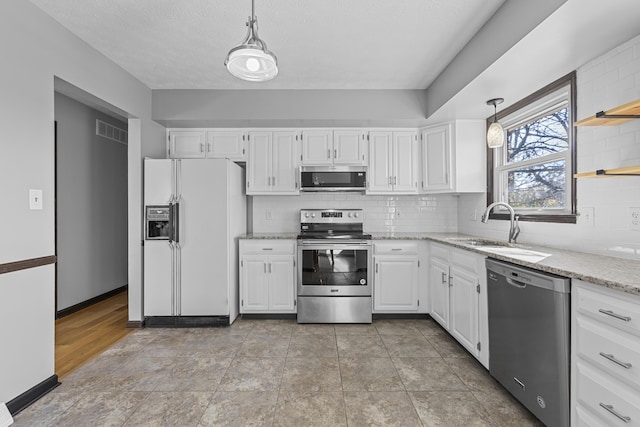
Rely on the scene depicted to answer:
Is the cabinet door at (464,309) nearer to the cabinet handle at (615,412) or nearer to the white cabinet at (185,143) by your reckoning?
the cabinet handle at (615,412)

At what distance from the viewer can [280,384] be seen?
2.18 metres

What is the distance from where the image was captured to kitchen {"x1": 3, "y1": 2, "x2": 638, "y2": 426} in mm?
1913

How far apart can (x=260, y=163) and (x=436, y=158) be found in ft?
6.78

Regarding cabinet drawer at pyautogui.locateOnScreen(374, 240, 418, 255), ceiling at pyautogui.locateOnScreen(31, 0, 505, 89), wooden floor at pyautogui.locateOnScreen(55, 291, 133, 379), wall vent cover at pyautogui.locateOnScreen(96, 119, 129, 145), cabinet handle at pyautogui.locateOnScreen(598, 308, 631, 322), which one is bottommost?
wooden floor at pyautogui.locateOnScreen(55, 291, 133, 379)

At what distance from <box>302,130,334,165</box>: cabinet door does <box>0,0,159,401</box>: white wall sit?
7.20 ft

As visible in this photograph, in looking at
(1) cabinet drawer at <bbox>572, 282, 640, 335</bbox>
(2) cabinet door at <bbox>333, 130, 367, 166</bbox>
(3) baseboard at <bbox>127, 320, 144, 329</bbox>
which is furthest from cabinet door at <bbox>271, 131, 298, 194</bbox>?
(1) cabinet drawer at <bbox>572, 282, 640, 335</bbox>

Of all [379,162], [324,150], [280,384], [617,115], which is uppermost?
[324,150]

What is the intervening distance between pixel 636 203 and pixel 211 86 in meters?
3.66

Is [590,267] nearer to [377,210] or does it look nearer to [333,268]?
[333,268]

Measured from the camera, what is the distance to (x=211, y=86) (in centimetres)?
337

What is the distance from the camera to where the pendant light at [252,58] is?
1.65 m

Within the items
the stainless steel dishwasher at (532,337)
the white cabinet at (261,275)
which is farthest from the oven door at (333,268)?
the stainless steel dishwasher at (532,337)

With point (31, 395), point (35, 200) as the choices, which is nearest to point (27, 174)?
point (35, 200)

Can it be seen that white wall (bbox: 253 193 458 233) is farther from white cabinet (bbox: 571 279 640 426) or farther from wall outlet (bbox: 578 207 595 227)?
white cabinet (bbox: 571 279 640 426)
